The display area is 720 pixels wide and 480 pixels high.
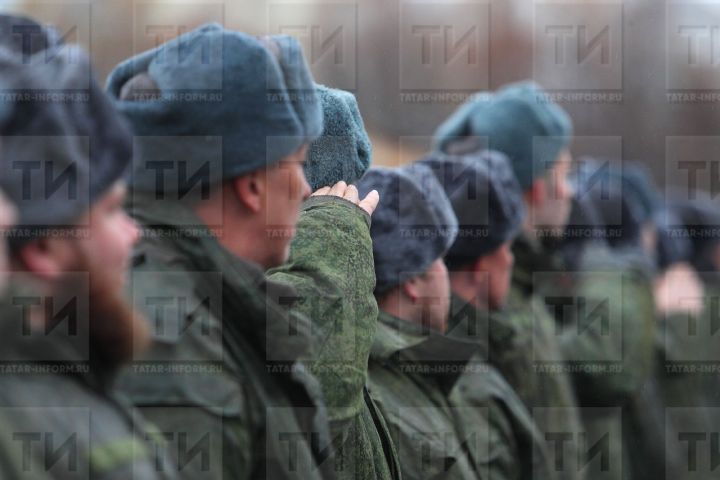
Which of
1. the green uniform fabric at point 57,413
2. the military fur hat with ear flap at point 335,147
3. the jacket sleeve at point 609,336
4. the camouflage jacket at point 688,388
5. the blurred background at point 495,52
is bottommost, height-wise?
the camouflage jacket at point 688,388

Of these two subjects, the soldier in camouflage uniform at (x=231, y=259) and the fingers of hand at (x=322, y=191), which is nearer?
the soldier in camouflage uniform at (x=231, y=259)

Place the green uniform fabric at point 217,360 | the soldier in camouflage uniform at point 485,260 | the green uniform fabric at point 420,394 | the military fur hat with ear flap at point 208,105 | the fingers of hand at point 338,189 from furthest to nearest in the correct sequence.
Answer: the soldier in camouflage uniform at point 485,260
the green uniform fabric at point 420,394
the fingers of hand at point 338,189
the military fur hat with ear flap at point 208,105
the green uniform fabric at point 217,360

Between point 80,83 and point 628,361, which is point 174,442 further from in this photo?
point 628,361

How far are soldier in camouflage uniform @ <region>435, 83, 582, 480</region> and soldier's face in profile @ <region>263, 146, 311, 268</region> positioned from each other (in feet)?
7.69

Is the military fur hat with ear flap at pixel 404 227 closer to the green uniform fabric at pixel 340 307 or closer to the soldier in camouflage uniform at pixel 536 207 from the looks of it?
the green uniform fabric at pixel 340 307

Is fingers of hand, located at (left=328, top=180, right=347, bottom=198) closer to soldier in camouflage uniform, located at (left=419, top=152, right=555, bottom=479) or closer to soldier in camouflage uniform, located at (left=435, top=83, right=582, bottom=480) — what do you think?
soldier in camouflage uniform, located at (left=419, top=152, right=555, bottom=479)

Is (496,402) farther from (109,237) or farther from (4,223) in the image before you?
(4,223)

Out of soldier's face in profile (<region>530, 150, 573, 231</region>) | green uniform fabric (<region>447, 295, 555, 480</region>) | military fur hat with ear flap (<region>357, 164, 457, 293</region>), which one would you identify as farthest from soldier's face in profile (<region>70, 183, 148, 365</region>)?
soldier's face in profile (<region>530, 150, 573, 231</region>)

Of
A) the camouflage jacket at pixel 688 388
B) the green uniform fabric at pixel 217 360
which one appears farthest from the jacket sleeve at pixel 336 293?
the camouflage jacket at pixel 688 388

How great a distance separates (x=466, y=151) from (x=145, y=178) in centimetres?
323

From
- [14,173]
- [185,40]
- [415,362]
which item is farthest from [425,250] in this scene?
[14,173]

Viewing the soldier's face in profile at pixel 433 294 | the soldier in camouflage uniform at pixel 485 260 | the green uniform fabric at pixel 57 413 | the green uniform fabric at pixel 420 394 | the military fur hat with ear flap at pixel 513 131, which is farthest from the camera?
the military fur hat with ear flap at pixel 513 131

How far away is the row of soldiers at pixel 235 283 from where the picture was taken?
Answer: 174cm

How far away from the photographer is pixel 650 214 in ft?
25.1
